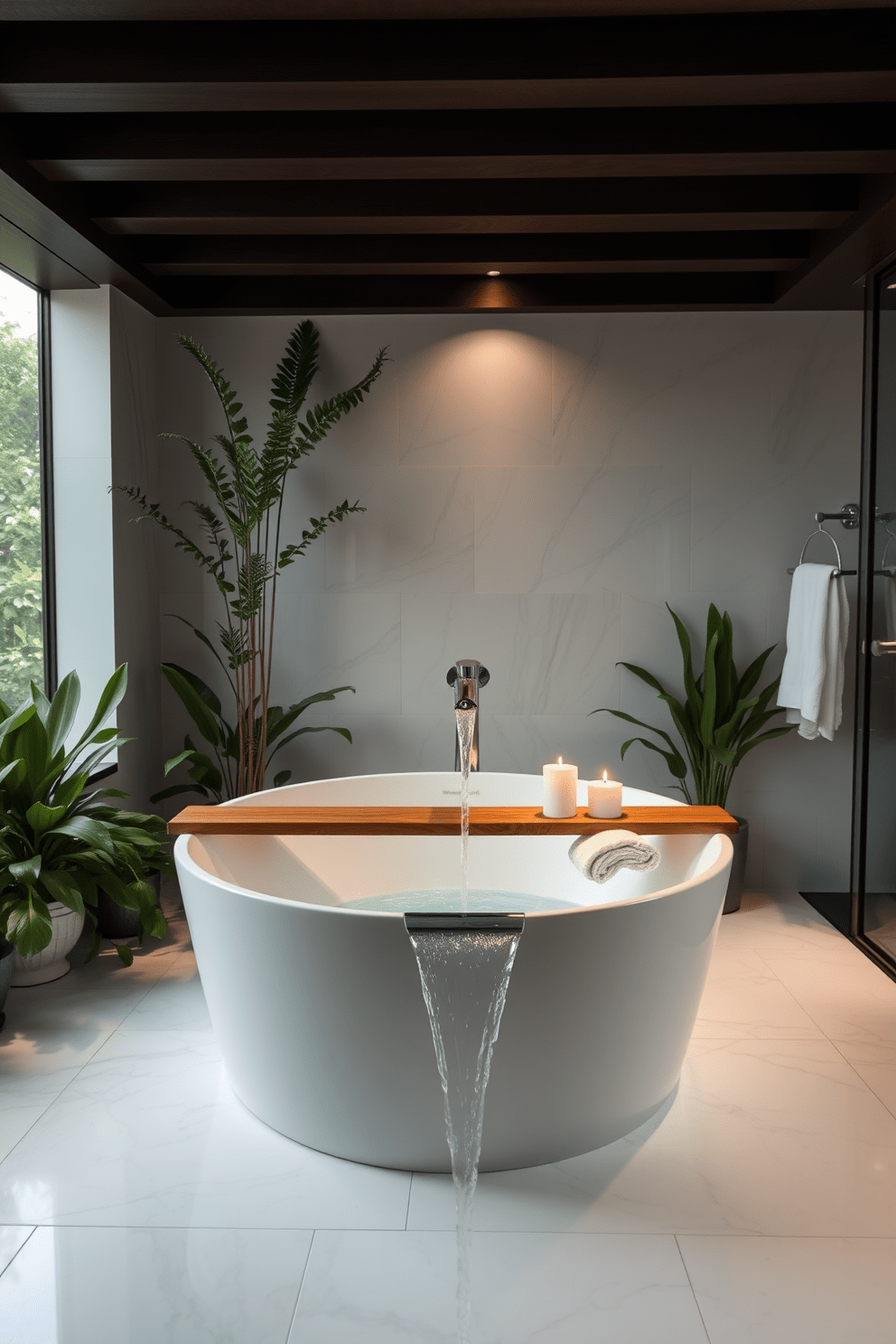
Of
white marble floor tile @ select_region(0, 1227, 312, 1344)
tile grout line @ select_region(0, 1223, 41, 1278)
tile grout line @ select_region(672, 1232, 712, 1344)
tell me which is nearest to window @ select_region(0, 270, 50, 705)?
tile grout line @ select_region(0, 1223, 41, 1278)

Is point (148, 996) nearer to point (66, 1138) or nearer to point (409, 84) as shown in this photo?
point (66, 1138)

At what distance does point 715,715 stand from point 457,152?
2075mm

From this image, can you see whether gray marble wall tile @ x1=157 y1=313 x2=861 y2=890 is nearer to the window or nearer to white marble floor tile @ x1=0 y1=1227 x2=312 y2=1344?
the window

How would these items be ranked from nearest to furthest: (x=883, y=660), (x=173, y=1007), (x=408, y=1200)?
1. (x=408, y=1200)
2. (x=173, y=1007)
3. (x=883, y=660)

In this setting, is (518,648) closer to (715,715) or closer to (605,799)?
(715,715)

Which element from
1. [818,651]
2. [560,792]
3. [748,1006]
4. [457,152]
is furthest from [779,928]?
[457,152]

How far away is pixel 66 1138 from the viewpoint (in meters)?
2.12

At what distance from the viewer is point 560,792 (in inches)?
96.4

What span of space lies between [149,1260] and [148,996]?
121cm

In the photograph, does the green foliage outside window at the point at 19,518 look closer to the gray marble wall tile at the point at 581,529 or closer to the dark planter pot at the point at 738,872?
the gray marble wall tile at the point at 581,529

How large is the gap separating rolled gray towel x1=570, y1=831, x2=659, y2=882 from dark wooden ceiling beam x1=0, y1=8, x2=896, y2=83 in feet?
5.68

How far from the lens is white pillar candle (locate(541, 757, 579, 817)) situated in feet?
8.04

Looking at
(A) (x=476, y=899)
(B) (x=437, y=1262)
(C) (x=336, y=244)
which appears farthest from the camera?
(C) (x=336, y=244)

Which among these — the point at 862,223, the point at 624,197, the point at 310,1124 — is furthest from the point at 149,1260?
the point at 862,223
